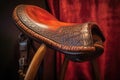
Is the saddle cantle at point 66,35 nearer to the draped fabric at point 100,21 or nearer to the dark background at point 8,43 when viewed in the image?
the dark background at point 8,43

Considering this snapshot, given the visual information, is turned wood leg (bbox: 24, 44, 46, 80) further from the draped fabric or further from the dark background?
the draped fabric

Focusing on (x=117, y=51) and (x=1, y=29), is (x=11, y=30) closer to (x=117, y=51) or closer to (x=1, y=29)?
(x=1, y=29)

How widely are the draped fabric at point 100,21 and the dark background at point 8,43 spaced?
30 cm

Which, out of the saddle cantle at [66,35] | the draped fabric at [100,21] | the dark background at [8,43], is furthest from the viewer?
the draped fabric at [100,21]

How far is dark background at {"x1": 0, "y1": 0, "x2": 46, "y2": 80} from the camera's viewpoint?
3.18ft

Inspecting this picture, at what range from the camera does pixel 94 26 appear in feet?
2.09

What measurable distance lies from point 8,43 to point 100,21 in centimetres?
65

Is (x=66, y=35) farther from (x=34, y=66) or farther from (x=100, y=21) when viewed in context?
(x=100, y=21)

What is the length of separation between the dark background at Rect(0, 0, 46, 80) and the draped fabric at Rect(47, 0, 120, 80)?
0.30m

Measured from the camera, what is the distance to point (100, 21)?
3.66 feet

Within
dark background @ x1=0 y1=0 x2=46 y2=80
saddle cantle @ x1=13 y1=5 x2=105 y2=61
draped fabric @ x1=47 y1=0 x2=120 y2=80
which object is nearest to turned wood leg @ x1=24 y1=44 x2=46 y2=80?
saddle cantle @ x1=13 y1=5 x2=105 y2=61

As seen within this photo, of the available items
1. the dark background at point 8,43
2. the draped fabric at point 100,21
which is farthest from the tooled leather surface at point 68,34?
the draped fabric at point 100,21

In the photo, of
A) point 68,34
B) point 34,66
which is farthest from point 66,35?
point 34,66

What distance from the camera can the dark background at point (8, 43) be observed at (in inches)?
38.1
